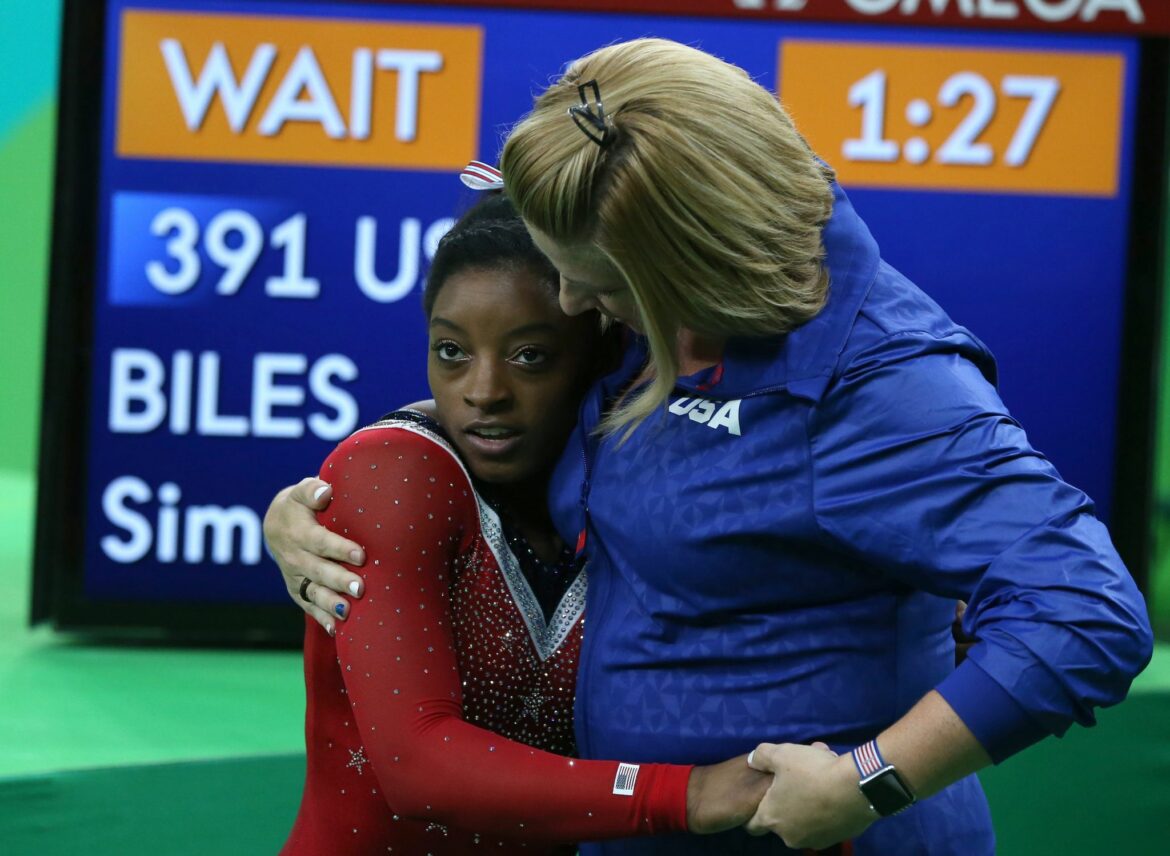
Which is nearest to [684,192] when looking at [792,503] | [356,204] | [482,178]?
[792,503]

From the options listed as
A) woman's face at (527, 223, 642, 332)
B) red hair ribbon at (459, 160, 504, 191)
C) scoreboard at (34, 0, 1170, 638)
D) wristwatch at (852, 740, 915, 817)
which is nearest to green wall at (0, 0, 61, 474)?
scoreboard at (34, 0, 1170, 638)

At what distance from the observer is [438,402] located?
5.28ft

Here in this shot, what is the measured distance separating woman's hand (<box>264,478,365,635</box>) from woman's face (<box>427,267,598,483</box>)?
0.49ft

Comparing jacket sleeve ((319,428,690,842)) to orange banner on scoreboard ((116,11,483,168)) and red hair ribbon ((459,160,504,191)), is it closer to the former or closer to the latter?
red hair ribbon ((459,160,504,191))

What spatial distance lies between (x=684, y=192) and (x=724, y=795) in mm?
508

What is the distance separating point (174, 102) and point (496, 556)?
91.4 inches

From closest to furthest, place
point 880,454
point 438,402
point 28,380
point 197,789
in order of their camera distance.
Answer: point 880,454
point 438,402
point 197,789
point 28,380

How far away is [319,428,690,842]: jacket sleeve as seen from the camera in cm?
143

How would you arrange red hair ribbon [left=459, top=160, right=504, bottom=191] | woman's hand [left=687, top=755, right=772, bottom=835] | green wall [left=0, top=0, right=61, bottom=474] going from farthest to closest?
green wall [left=0, top=0, right=61, bottom=474], red hair ribbon [left=459, top=160, right=504, bottom=191], woman's hand [left=687, top=755, right=772, bottom=835]

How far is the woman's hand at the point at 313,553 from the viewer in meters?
1.52

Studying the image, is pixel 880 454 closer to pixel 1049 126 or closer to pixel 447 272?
pixel 447 272

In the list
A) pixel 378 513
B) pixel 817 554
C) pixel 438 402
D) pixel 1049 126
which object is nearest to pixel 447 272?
pixel 438 402

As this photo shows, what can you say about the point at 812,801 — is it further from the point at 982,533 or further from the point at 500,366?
the point at 500,366

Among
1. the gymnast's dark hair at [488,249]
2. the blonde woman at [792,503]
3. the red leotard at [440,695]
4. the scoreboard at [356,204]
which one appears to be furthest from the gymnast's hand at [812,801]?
the scoreboard at [356,204]
